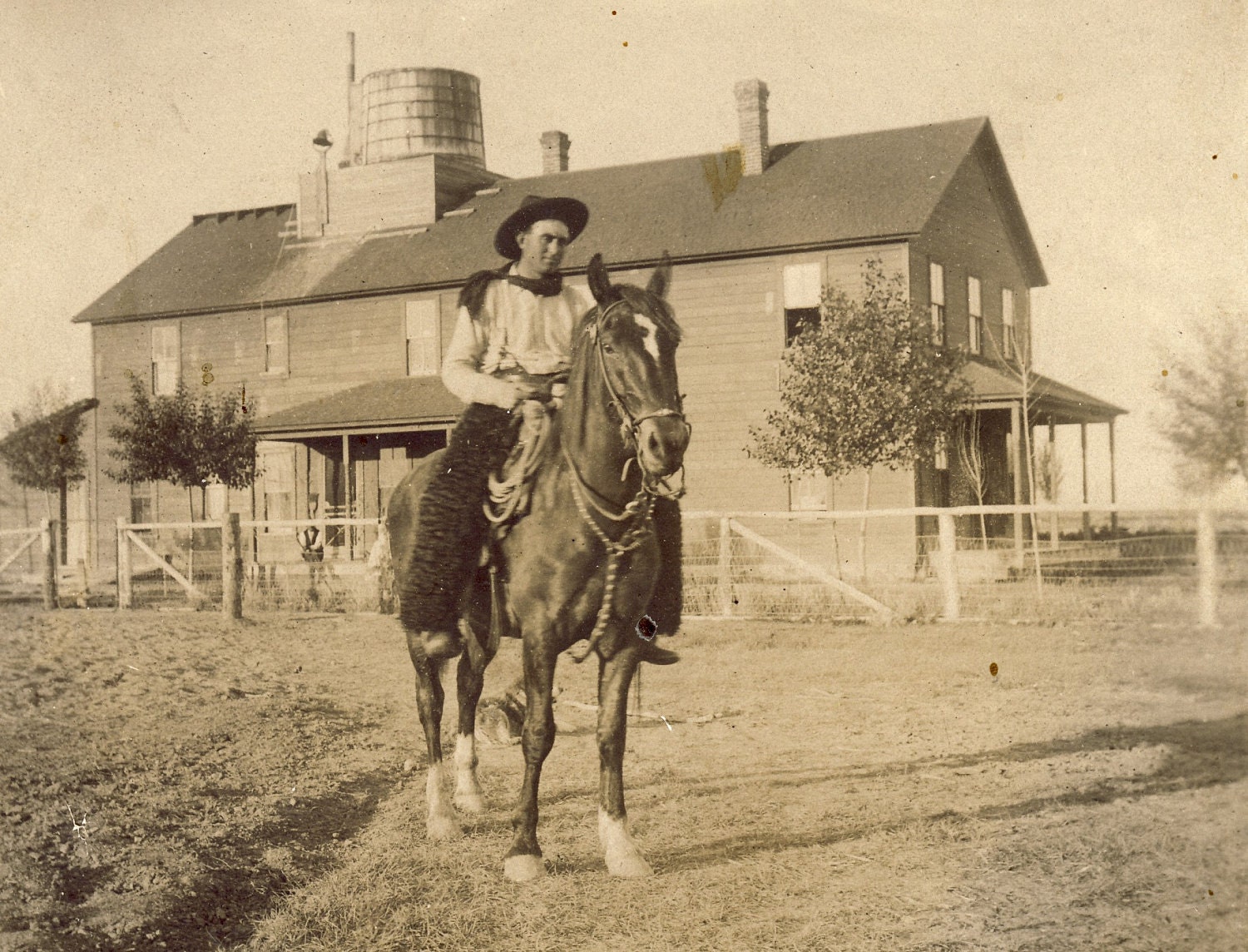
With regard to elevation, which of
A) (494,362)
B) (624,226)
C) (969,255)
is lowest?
(494,362)

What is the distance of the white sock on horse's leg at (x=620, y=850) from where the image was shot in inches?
152

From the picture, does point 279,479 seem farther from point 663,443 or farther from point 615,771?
point 663,443

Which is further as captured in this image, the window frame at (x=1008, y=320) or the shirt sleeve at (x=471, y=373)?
the window frame at (x=1008, y=320)

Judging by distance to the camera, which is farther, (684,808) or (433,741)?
(684,808)

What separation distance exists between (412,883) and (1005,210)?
13.5 m

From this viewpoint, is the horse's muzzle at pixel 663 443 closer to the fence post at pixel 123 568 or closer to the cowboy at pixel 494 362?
the cowboy at pixel 494 362

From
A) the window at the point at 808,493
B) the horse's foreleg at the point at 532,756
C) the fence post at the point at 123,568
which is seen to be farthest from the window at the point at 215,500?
the horse's foreleg at the point at 532,756

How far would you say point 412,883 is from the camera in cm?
383

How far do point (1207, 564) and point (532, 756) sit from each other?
580 centimetres

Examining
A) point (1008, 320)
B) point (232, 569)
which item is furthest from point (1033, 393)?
point (232, 569)

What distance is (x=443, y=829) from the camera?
441cm

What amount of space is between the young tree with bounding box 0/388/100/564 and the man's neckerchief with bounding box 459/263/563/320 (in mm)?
2456

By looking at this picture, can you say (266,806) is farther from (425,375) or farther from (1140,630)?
(1140,630)

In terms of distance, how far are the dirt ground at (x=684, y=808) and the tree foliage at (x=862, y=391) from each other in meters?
4.99
